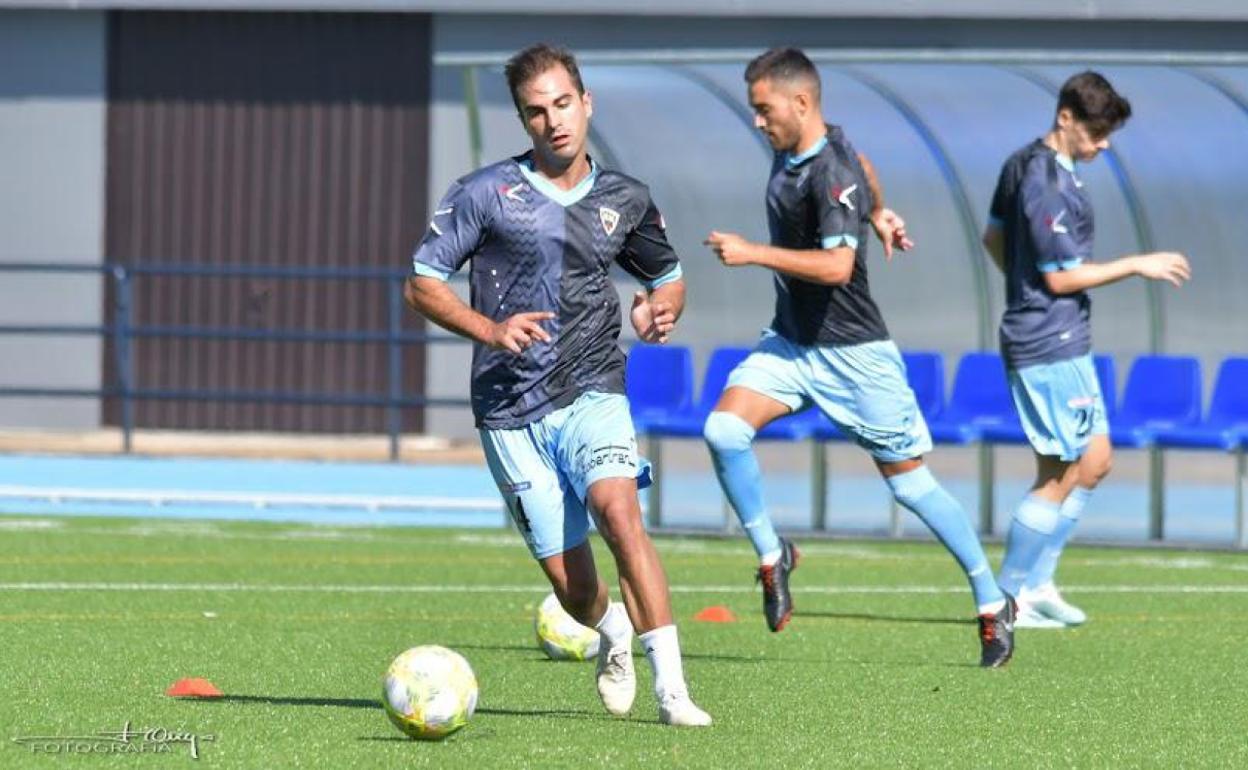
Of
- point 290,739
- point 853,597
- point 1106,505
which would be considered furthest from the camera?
point 1106,505

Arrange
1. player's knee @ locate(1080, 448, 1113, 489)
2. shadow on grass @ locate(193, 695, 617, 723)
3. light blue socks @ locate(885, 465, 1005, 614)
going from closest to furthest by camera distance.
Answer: shadow on grass @ locate(193, 695, 617, 723) < light blue socks @ locate(885, 465, 1005, 614) < player's knee @ locate(1080, 448, 1113, 489)

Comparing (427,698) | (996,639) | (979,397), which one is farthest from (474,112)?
(427,698)

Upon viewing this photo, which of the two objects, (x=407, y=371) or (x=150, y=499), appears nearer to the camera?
(x=150, y=499)

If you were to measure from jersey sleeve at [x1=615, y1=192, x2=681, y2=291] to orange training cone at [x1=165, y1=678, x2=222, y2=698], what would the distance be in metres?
1.70

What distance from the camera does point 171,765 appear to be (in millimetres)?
6605

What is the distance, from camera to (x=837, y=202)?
940cm

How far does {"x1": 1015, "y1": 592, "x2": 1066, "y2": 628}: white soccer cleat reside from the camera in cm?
1083

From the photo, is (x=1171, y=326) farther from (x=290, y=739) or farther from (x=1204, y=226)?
(x=290, y=739)

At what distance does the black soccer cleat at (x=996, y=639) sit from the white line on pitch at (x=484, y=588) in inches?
122

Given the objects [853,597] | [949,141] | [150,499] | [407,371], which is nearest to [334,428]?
[407,371]

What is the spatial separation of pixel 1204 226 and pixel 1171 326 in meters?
0.62

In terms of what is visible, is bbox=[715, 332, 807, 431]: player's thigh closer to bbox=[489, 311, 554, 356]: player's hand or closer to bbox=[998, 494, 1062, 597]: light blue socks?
bbox=[998, 494, 1062, 597]: light blue socks

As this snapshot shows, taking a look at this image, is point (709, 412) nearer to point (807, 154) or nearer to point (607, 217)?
point (807, 154)

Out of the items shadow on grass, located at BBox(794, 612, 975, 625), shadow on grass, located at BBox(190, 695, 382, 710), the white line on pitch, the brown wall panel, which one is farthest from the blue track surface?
shadow on grass, located at BBox(190, 695, 382, 710)
